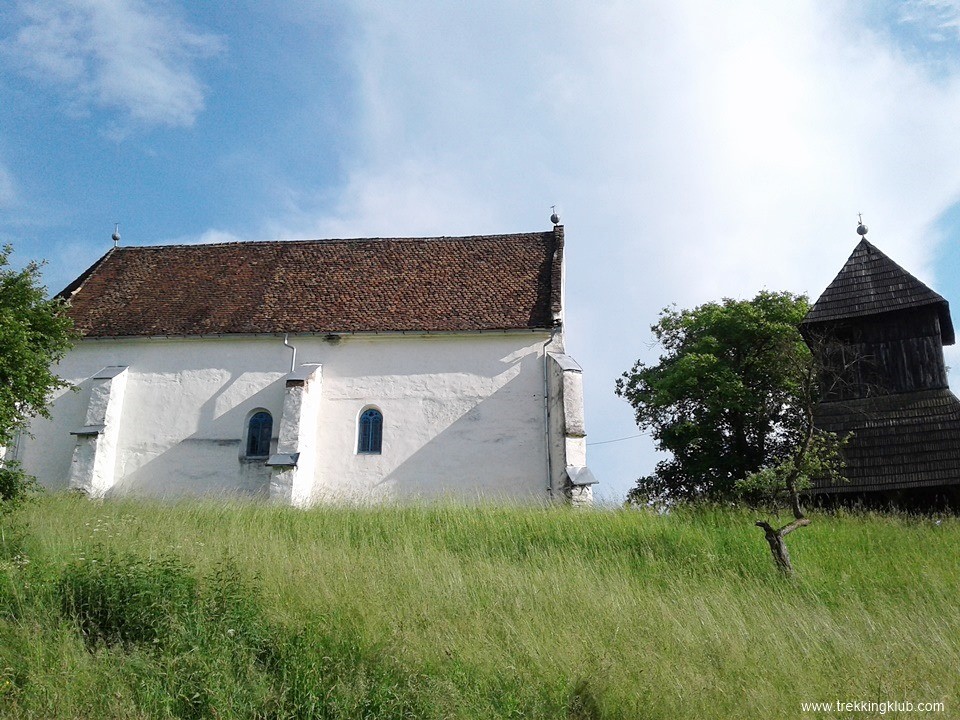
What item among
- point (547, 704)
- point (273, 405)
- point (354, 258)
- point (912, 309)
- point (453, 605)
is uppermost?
point (354, 258)

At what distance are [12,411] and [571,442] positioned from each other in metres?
11.8

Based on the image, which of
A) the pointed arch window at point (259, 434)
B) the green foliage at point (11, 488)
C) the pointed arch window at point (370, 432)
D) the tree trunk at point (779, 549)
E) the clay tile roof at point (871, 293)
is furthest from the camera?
the clay tile roof at point (871, 293)

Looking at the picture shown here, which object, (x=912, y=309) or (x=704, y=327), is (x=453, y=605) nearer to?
(x=912, y=309)

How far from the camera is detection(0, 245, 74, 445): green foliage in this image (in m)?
12.6

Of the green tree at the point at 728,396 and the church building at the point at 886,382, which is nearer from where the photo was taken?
the church building at the point at 886,382

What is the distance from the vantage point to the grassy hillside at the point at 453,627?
741 centimetres

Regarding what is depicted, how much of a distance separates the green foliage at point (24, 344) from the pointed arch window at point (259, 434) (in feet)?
21.9

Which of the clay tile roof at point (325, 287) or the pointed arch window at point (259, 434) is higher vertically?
the clay tile roof at point (325, 287)

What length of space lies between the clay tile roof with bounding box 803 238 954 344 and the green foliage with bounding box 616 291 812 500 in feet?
6.48

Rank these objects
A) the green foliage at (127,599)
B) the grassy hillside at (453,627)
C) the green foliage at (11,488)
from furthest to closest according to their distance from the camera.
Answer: the green foliage at (11,488)
the green foliage at (127,599)
the grassy hillside at (453,627)

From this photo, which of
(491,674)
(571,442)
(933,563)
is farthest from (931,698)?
(571,442)

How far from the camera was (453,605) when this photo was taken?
9.47 meters

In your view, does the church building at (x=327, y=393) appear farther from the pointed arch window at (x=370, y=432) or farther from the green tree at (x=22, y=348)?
the green tree at (x=22, y=348)

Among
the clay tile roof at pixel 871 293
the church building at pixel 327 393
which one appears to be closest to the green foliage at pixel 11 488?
the church building at pixel 327 393
